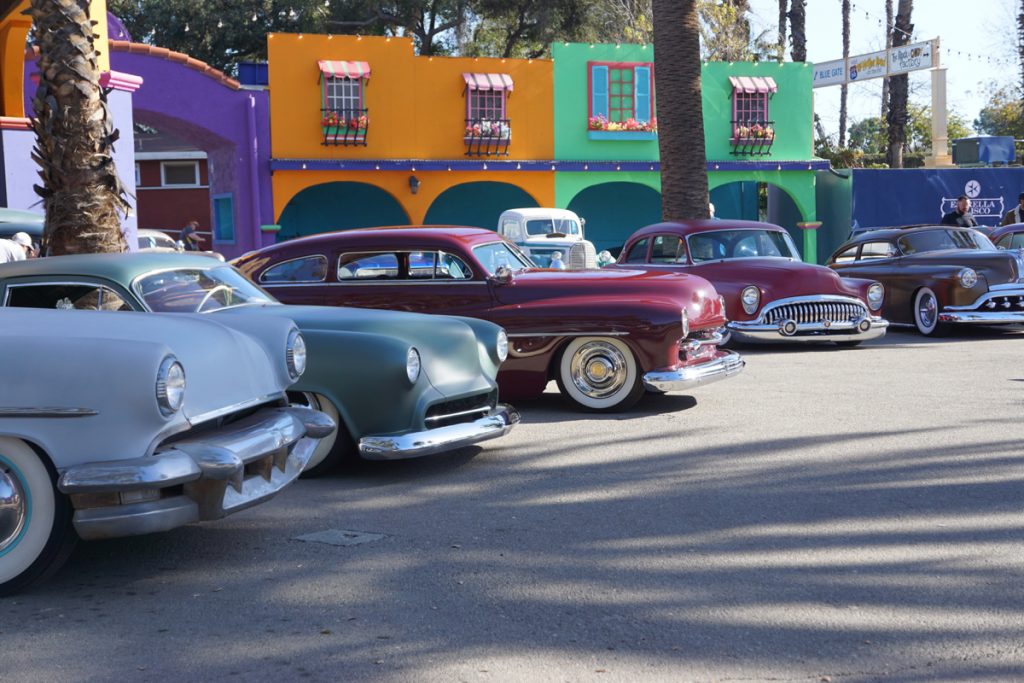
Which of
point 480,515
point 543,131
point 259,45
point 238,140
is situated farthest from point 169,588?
point 259,45

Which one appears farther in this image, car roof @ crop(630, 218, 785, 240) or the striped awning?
the striped awning

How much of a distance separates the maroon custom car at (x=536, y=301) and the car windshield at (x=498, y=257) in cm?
2

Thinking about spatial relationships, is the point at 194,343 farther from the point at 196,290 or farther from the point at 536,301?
the point at 536,301

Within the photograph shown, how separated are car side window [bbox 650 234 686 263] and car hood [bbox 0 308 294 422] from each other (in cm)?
834

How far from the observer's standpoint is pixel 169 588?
4.73 metres

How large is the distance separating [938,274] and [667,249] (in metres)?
3.39

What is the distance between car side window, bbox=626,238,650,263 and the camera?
44.4ft

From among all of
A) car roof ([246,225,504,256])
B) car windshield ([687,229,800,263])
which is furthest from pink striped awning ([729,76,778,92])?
car roof ([246,225,504,256])

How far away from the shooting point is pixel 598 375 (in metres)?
8.83

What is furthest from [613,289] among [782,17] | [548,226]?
[782,17]

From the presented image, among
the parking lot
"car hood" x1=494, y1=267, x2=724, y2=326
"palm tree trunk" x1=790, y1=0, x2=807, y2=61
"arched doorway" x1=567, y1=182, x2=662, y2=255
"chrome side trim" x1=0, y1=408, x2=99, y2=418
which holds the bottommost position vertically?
the parking lot

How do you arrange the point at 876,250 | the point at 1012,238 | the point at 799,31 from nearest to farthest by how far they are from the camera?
the point at 876,250
the point at 1012,238
the point at 799,31

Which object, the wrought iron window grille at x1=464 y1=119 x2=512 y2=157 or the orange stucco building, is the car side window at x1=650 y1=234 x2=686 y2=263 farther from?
the wrought iron window grille at x1=464 y1=119 x2=512 y2=157

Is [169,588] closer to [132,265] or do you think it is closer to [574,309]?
[132,265]
